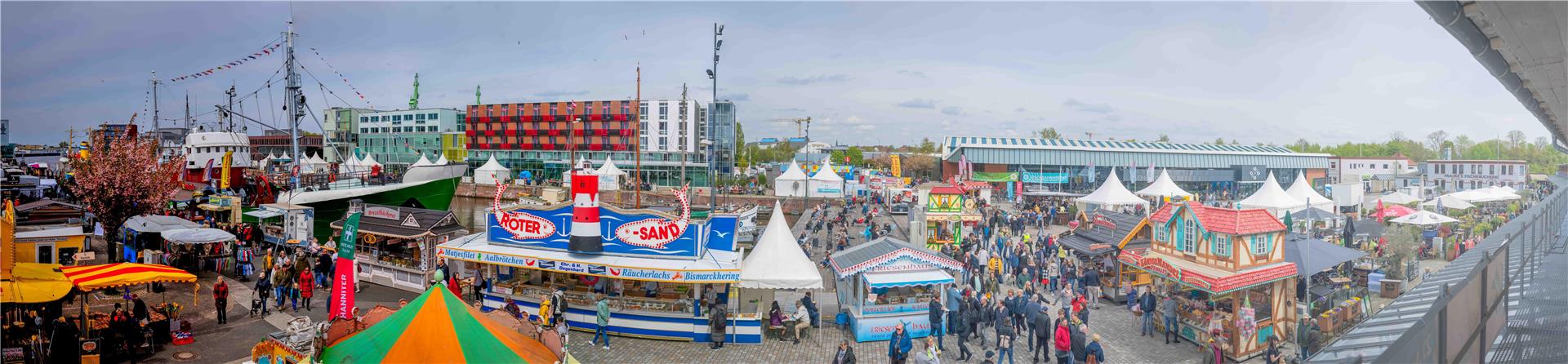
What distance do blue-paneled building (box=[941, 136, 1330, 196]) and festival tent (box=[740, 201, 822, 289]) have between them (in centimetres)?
4058

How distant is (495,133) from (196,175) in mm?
27387

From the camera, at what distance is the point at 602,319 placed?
12312 mm

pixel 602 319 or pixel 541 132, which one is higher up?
pixel 541 132

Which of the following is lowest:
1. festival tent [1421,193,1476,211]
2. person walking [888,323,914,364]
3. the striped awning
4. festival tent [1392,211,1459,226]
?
person walking [888,323,914,364]

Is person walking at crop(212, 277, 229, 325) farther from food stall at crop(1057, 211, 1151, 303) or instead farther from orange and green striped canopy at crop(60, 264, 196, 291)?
food stall at crop(1057, 211, 1151, 303)

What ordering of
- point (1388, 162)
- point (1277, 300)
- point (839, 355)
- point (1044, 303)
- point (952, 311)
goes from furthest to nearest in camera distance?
point (1388, 162) → point (1044, 303) → point (952, 311) → point (1277, 300) → point (839, 355)

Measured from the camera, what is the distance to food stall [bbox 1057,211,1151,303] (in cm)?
1595

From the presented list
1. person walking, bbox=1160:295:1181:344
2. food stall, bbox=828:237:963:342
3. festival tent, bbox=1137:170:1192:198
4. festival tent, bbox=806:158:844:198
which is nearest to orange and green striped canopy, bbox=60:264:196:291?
food stall, bbox=828:237:963:342

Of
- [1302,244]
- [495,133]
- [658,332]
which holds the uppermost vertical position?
[495,133]

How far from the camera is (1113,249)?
17.2 meters

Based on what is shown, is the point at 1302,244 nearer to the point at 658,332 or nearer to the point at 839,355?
the point at 839,355

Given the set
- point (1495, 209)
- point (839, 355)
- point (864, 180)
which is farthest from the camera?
point (864, 180)

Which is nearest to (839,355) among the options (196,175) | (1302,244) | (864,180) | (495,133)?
(1302,244)

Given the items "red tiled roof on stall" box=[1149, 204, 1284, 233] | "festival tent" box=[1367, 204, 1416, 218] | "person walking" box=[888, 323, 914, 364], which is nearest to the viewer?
"person walking" box=[888, 323, 914, 364]
